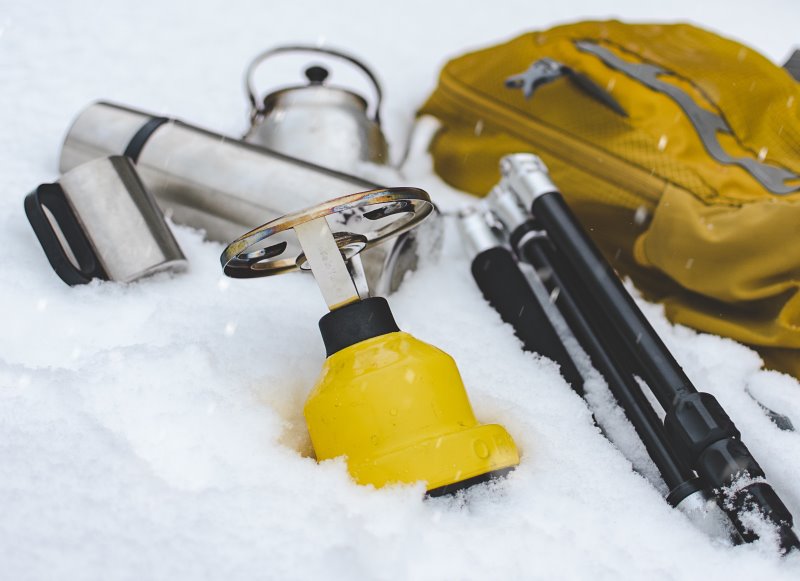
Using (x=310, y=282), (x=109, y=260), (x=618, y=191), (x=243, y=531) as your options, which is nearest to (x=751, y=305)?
(x=618, y=191)

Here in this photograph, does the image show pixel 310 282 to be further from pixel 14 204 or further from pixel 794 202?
pixel 794 202

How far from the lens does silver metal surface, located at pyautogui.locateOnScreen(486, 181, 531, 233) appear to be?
87 centimetres

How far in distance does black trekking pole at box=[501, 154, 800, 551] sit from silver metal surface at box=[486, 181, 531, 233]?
2cm

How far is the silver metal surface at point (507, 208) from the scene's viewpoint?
0.87 metres

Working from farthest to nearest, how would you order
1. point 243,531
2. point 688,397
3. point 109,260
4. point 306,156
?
point 306,156, point 109,260, point 688,397, point 243,531

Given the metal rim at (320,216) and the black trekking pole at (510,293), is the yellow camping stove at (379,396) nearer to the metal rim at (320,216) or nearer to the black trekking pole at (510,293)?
the metal rim at (320,216)

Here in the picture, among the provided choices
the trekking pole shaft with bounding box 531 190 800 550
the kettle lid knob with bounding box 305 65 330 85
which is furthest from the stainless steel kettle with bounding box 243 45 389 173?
the trekking pole shaft with bounding box 531 190 800 550

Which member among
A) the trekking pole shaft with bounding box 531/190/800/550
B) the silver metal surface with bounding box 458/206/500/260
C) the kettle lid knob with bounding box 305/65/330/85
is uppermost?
the kettle lid knob with bounding box 305/65/330/85

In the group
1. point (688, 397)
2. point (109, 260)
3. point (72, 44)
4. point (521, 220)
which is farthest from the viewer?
point (72, 44)

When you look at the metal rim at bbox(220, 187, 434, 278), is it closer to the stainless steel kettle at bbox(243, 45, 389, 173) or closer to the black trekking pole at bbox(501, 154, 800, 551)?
the black trekking pole at bbox(501, 154, 800, 551)

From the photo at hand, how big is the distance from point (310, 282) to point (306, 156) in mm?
280

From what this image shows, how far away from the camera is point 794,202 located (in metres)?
0.75

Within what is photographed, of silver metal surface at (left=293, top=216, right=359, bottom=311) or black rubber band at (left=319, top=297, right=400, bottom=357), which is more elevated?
silver metal surface at (left=293, top=216, right=359, bottom=311)

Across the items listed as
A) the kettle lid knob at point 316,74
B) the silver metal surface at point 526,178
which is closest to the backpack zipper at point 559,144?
the silver metal surface at point 526,178
